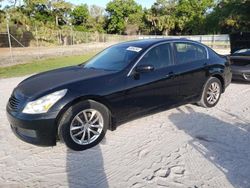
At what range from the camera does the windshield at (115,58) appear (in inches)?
209

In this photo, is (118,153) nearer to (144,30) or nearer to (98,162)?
(98,162)

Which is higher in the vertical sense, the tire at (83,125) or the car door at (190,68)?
the car door at (190,68)

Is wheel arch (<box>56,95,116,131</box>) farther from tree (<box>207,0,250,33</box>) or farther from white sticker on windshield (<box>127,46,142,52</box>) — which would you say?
tree (<box>207,0,250,33</box>)

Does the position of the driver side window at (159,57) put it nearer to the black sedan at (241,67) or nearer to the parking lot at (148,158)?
the parking lot at (148,158)

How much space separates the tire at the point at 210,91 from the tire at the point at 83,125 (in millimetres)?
2592

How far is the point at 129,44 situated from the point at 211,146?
249 centimetres

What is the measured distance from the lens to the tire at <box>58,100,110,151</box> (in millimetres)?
4438

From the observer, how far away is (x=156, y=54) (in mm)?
5590

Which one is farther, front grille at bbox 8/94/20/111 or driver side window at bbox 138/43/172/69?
driver side window at bbox 138/43/172/69

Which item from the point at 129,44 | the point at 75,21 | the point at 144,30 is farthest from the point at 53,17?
the point at 129,44

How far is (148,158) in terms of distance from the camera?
429cm

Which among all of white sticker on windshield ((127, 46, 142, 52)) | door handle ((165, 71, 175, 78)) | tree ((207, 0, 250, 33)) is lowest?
door handle ((165, 71, 175, 78))

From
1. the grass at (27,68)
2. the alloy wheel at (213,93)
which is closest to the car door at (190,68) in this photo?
the alloy wheel at (213,93)

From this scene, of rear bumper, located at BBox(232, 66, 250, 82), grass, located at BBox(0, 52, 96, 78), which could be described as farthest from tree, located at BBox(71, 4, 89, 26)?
rear bumper, located at BBox(232, 66, 250, 82)
